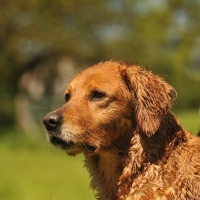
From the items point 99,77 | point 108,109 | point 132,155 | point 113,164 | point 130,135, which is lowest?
point 113,164

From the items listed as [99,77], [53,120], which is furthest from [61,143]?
[99,77]

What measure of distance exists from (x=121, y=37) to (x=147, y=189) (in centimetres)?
3760

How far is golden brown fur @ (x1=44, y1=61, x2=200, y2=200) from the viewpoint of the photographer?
5832 mm

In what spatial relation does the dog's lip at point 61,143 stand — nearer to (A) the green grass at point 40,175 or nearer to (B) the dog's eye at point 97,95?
(B) the dog's eye at point 97,95

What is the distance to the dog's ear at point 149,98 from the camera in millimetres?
5980

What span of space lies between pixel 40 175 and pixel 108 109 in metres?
10.2

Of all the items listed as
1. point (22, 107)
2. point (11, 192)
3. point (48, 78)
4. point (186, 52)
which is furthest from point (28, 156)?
point (186, 52)

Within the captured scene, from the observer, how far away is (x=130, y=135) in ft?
20.3

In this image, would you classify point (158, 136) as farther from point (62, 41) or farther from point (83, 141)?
point (62, 41)

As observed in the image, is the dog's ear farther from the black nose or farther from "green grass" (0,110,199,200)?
"green grass" (0,110,199,200)

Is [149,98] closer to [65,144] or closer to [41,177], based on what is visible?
[65,144]

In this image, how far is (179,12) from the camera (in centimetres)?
5781

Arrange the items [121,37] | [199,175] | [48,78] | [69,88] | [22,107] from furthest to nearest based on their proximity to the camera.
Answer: [48,78], [121,37], [22,107], [69,88], [199,175]

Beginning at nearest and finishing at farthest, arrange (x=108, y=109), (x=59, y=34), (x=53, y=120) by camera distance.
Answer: (x=53, y=120), (x=108, y=109), (x=59, y=34)
